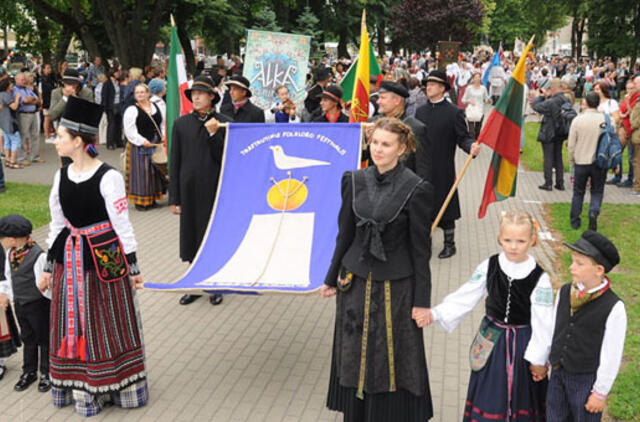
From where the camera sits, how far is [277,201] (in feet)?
21.2

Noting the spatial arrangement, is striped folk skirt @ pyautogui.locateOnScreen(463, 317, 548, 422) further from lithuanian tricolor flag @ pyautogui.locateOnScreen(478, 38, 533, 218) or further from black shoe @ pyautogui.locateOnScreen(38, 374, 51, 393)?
black shoe @ pyautogui.locateOnScreen(38, 374, 51, 393)

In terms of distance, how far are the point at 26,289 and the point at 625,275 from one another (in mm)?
6612

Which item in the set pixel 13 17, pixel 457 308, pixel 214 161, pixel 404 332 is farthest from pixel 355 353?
pixel 13 17

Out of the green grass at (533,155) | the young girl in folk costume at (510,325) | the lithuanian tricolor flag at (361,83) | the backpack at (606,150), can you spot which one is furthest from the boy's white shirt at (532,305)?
the green grass at (533,155)

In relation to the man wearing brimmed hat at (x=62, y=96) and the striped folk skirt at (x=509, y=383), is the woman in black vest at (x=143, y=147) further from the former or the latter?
the striped folk skirt at (x=509, y=383)

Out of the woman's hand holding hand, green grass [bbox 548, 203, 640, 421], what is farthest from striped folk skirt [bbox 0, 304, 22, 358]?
green grass [bbox 548, 203, 640, 421]

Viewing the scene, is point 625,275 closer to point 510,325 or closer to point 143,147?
point 510,325

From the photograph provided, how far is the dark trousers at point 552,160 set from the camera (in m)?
13.0

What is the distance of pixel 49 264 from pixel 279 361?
212 cm

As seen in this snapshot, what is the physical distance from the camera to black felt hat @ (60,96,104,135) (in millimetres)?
4777

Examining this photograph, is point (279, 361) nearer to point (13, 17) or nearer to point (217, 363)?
point (217, 363)

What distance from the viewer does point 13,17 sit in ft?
103

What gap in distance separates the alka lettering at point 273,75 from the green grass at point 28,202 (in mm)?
4301

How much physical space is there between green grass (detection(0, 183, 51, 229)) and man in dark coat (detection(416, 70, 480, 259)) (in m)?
6.09
